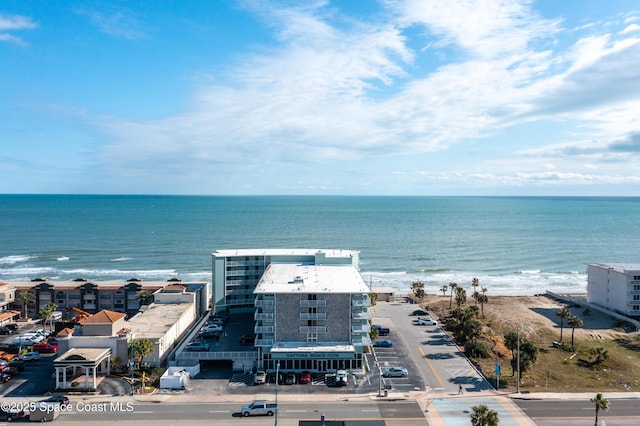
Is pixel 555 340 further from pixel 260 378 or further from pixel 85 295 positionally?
pixel 85 295

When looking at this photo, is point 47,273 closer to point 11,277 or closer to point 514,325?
point 11,277

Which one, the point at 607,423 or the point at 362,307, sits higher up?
the point at 362,307

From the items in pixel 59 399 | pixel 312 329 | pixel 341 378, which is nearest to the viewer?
pixel 59 399

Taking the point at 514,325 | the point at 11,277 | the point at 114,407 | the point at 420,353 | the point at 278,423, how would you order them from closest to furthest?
the point at 278,423 < the point at 114,407 < the point at 420,353 < the point at 514,325 < the point at 11,277

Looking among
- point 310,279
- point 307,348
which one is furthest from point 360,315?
point 310,279

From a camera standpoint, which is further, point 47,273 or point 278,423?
point 47,273

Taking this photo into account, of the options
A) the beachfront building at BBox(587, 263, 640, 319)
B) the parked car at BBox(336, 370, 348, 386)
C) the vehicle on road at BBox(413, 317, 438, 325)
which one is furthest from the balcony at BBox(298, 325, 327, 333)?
the beachfront building at BBox(587, 263, 640, 319)

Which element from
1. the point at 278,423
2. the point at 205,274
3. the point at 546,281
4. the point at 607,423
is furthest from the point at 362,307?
the point at 546,281
